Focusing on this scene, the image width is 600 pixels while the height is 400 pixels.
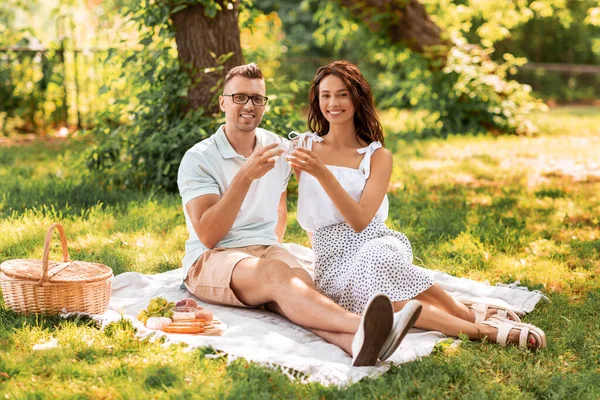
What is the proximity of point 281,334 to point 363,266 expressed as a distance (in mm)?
500

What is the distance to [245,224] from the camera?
4.00 metres

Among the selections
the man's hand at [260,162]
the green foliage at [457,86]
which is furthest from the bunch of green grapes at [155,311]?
the green foliage at [457,86]

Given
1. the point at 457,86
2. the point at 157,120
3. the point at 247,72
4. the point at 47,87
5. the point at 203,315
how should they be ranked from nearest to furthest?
the point at 203,315 → the point at 247,72 → the point at 157,120 → the point at 47,87 → the point at 457,86

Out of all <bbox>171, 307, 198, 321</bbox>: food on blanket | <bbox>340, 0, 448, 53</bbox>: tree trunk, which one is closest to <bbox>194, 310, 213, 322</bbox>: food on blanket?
<bbox>171, 307, 198, 321</bbox>: food on blanket

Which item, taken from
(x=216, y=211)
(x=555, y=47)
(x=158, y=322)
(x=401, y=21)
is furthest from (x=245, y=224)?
(x=555, y=47)

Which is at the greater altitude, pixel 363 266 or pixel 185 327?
pixel 363 266

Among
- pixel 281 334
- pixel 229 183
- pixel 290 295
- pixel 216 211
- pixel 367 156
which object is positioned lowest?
pixel 281 334

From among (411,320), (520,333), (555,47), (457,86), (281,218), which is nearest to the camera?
(411,320)

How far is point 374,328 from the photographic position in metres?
3.05

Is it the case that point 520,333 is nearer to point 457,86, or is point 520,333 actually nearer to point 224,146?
point 224,146

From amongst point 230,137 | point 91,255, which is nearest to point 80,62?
point 91,255

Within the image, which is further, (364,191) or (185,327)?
(364,191)

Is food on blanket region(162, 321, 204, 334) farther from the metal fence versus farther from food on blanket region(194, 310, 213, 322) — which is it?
the metal fence

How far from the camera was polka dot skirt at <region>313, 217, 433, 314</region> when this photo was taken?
11.7 ft
